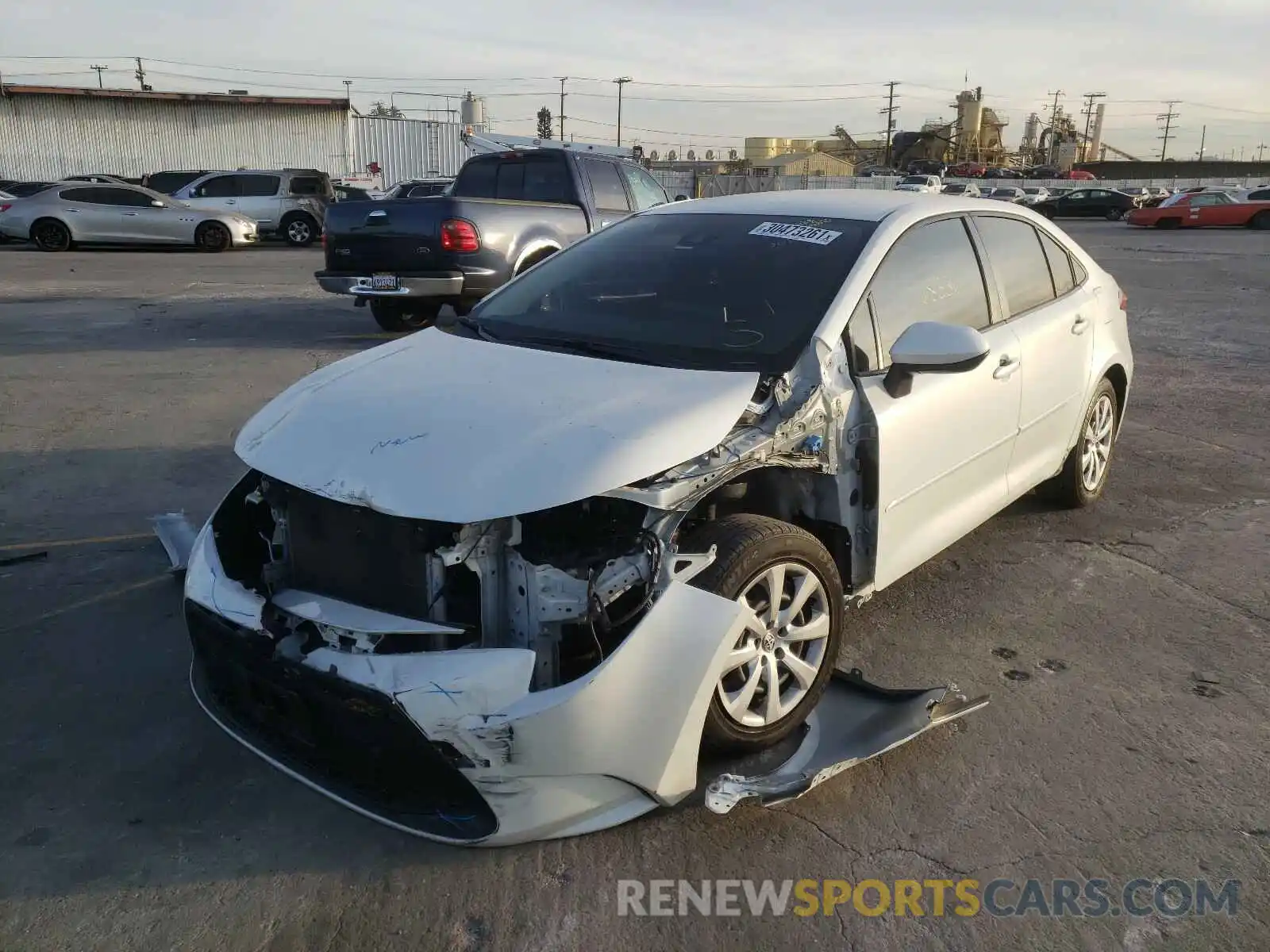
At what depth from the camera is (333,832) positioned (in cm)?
288

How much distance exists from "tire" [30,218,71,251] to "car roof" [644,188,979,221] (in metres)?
20.4

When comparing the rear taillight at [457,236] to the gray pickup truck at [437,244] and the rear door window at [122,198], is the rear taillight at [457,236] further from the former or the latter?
the rear door window at [122,198]

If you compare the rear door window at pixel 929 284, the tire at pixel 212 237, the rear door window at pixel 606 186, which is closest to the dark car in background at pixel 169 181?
the tire at pixel 212 237

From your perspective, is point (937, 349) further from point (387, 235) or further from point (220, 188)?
point (220, 188)

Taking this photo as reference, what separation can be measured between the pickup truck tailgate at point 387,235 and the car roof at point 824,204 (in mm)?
5441

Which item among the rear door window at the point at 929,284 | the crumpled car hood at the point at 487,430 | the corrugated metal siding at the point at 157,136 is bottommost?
the crumpled car hood at the point at 487,430

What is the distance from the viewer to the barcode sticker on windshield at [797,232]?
404 cm

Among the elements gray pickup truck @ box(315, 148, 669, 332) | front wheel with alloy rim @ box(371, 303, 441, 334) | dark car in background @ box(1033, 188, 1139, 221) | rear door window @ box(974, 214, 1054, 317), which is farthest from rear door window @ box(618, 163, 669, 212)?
dark car in background @ box(1033, 188, 1139, 221)

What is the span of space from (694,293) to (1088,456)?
8.80 ft

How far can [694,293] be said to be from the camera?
400cm

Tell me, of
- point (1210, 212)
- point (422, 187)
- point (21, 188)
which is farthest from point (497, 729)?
point (1210, 212)

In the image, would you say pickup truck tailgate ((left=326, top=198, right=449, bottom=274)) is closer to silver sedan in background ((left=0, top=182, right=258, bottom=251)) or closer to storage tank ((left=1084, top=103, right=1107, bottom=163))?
silver sedan in background ((left=0, top=182, right=258, bottom=251))

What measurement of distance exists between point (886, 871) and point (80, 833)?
2210 mm

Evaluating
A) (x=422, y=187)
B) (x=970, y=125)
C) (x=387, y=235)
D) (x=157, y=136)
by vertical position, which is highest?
(x=970, y=125)
